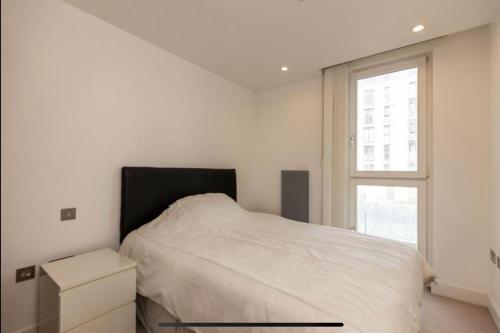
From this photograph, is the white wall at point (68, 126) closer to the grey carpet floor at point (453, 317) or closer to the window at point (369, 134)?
the grey carpet floor at point (453, 317)

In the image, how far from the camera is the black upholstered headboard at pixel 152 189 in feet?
6.72

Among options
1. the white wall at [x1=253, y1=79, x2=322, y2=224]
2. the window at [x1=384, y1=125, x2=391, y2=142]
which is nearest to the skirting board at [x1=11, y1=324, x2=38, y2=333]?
the white wall at [x1=253, y1=79, x2=322, y2=224]

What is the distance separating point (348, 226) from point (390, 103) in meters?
1.59

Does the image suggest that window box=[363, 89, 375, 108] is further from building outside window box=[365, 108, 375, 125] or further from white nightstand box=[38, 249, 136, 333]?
white nightstand box=[38, 249, 136, 333]

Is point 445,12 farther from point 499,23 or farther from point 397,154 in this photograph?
point 397,154

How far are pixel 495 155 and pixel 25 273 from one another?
3814 millimetres

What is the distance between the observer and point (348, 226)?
290 cm

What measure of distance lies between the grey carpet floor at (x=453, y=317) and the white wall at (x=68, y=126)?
950 mm

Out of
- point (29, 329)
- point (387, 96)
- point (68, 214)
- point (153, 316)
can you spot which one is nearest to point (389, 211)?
point (387, 96)

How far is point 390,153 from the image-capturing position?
269cm

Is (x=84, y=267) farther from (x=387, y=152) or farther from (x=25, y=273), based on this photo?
(x=387, y=152)

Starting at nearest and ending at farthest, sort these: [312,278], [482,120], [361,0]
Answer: [312,278]
[361,0]
[482,120]

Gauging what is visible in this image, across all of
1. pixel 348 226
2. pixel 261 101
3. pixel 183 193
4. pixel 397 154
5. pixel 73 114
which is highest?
pixel 261 101

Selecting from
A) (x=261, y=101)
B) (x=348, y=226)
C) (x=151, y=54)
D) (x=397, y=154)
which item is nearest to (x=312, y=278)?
→ (x=348, y=226)
